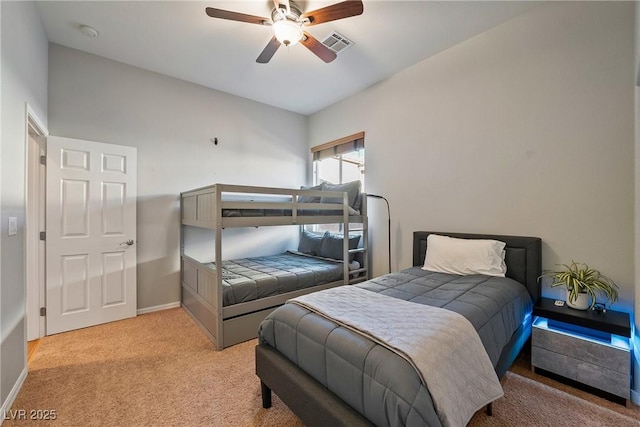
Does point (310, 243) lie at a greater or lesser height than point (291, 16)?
lesser

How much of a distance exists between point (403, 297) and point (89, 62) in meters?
4.03

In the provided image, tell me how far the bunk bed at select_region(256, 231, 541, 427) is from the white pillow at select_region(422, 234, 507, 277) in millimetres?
237

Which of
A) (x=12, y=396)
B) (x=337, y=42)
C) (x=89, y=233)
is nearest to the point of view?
(x=12, y=396)

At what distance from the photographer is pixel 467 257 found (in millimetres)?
2488

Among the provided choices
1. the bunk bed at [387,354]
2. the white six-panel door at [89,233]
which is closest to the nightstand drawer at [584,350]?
the bunk bed at [387,354]

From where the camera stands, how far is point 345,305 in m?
1.65

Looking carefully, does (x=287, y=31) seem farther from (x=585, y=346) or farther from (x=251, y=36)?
(x=585, y=346)

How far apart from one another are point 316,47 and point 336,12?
43cm

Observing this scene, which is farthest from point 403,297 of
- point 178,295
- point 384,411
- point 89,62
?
point 89,62

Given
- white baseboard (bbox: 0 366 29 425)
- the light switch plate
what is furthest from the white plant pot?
the light switch plate

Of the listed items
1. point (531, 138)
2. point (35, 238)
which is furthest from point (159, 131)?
point (531, 138)

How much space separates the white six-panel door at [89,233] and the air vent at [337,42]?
2544 millimetres

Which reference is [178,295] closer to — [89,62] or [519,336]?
[89,62]

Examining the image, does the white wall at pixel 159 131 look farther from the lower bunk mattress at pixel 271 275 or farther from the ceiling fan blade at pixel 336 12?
the ceiling fan blade at pixel 336 12
